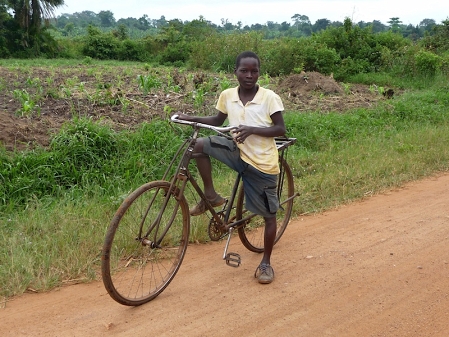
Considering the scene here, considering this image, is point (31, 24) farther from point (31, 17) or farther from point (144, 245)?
point (144, 245)

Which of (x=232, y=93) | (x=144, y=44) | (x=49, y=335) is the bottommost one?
(x=144, y=44)

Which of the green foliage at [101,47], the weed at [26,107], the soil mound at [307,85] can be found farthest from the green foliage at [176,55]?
the weed at [26,107]

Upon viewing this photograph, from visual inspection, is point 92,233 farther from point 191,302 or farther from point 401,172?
point 401,172

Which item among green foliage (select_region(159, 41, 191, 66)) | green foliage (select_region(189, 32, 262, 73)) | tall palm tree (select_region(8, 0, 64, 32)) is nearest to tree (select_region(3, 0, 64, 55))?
tall palm tree (select_region(8, 0, 64, 32))

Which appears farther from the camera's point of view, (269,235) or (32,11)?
(32,11)

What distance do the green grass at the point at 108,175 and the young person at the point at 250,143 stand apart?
1005 mm

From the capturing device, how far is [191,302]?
3.48 metres

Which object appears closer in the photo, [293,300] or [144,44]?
[293,300]

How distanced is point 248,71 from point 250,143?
0.51m

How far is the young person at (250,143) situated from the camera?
352 cm

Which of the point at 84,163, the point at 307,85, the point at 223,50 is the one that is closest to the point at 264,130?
the point at 84,163

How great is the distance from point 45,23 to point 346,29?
18.9m

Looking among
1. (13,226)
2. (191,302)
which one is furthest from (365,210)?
(13,226)

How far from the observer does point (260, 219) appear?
5.06 m
